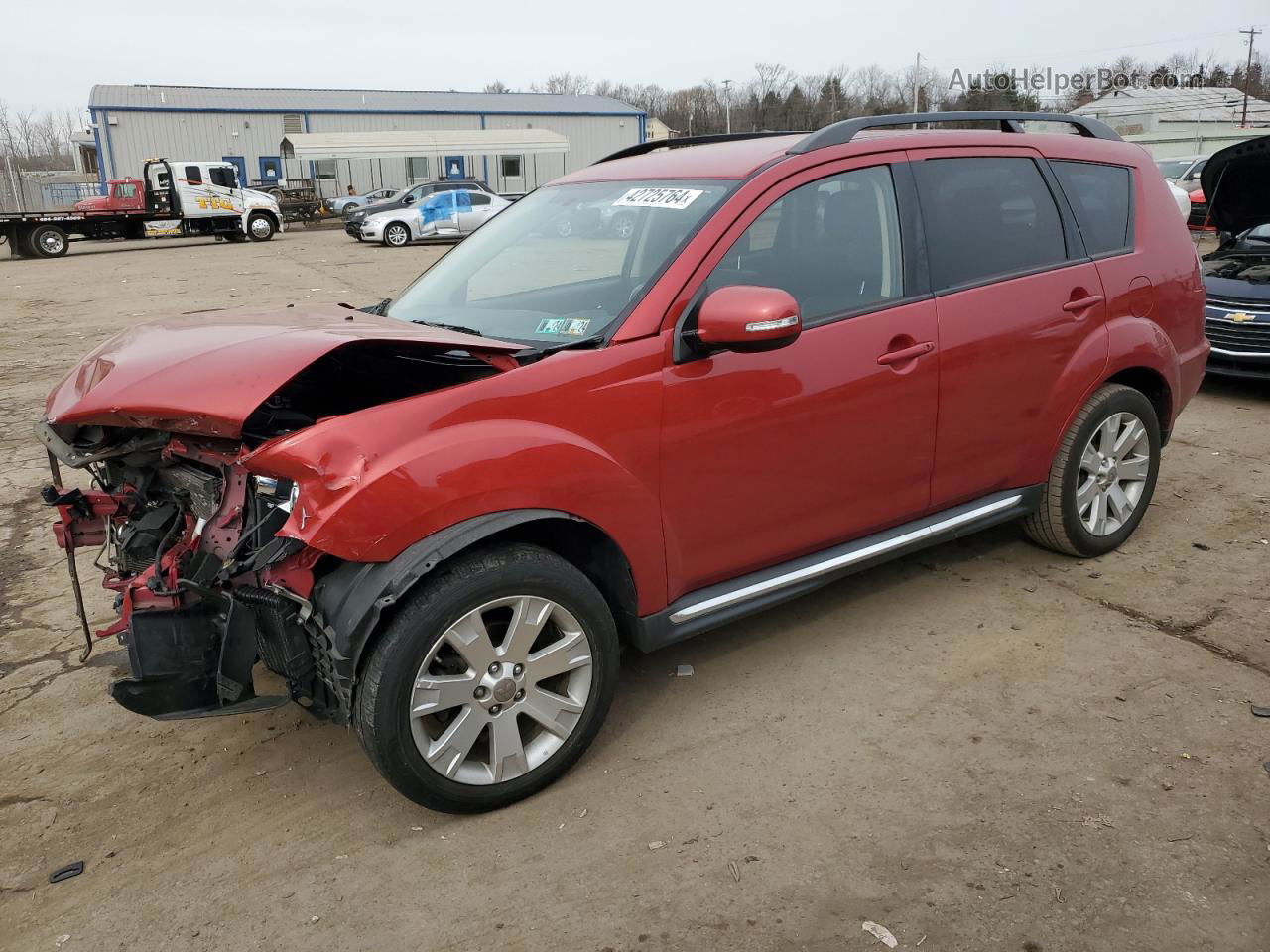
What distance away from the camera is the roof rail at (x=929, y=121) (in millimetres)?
3490

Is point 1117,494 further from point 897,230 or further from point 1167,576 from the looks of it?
point 897,230

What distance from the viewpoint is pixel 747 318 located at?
2.87 m

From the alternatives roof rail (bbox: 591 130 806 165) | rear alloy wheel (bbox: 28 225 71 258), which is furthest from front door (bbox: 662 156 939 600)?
rear alloy wheel (bbox: 28 225 71 258)

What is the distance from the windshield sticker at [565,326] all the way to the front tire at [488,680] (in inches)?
28.9

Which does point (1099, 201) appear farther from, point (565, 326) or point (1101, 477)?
point (565, 326)

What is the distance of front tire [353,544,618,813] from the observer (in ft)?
8.59

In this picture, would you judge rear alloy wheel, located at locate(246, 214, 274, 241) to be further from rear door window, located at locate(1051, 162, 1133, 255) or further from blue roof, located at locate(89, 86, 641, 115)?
rear door window, located at locate(1051, 162, 1133, 255)

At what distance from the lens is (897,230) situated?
362 cm

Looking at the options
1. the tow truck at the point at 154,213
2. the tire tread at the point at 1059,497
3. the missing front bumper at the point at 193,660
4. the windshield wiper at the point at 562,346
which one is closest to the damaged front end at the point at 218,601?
Result: the missing front bumper at the point at 193,660

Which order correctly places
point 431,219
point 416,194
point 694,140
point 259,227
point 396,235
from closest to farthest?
point 694,140 → point 396,235 → point 431,219 → point 416,194 → point 259,227

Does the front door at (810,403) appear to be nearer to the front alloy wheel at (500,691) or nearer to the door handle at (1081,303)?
the front alloy wheel at (500,691)

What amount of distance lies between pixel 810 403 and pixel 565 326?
33.8 inches

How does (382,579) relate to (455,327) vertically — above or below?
below

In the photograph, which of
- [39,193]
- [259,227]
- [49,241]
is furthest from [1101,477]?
[39,193]
